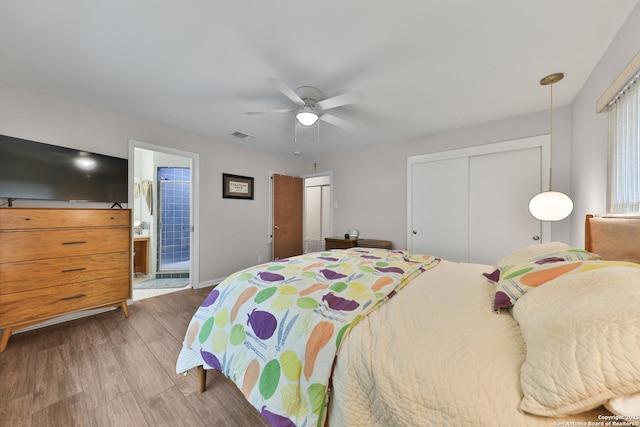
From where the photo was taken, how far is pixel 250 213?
430 centimetres

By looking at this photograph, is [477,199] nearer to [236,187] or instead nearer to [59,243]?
[236,187]

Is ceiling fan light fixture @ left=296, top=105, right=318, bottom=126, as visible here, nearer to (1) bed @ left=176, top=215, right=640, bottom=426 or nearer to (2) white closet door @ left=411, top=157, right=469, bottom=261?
(1) bed @ left=176, top=215, right=640, bottom=426

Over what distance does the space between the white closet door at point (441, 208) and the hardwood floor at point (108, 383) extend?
3090 millimetres

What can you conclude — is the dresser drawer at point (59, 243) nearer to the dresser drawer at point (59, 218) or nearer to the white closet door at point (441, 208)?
the dresser drawer at point (59, 218)

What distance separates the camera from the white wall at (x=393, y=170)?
8.67 feet

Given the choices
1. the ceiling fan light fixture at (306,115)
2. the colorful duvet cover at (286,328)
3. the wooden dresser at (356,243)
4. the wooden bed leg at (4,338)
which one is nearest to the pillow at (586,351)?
the colorful duvet cover at (286,328)

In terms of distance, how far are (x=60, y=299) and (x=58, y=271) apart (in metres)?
0.27

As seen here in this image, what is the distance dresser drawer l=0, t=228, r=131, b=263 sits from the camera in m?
1.93

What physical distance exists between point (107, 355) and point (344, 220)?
141 inches

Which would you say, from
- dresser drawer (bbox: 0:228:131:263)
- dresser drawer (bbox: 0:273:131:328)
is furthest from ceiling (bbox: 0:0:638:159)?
dresser drawer (bbox: 0:273:131:328)

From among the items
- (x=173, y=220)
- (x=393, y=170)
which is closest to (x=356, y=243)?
(x=393, y=170)

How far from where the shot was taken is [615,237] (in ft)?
4.48

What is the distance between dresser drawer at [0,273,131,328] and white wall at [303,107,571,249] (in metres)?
3.35

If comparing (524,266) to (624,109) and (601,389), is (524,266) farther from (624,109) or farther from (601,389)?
(624,109)
